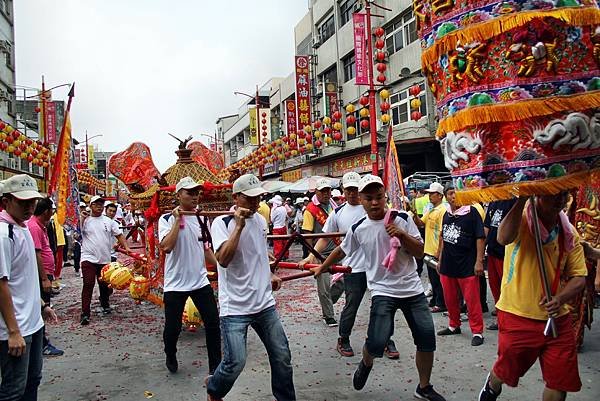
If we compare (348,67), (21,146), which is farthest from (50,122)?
(348,67)

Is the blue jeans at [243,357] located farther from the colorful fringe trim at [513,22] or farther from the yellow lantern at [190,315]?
the yellow lantern at [190,315]

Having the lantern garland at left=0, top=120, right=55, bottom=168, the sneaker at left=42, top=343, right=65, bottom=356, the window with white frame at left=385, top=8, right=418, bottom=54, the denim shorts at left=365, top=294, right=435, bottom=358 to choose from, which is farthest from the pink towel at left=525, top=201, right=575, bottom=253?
the window with white frame at left=385, top=8, right=418, bottom=54

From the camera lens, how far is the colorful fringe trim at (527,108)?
116 inches

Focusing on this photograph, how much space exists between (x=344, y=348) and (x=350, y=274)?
0.81 m

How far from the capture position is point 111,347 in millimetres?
6570

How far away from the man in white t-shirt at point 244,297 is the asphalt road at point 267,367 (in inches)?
34.5

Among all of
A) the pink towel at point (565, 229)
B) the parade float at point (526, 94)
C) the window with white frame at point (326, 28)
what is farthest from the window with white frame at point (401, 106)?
the parade float at point (526, 94)

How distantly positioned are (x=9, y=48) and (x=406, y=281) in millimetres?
36306

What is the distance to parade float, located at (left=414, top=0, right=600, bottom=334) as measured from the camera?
2943mm

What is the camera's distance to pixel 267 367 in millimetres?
5469

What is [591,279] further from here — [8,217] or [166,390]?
[8,217]

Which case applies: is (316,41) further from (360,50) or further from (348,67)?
(360,50)

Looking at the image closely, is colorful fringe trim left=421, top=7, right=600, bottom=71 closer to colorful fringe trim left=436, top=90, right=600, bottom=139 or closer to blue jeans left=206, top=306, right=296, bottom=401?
colorful fringe trim left=436, top=90, right=600, bottom=139

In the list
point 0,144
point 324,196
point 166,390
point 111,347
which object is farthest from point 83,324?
point 0,144
